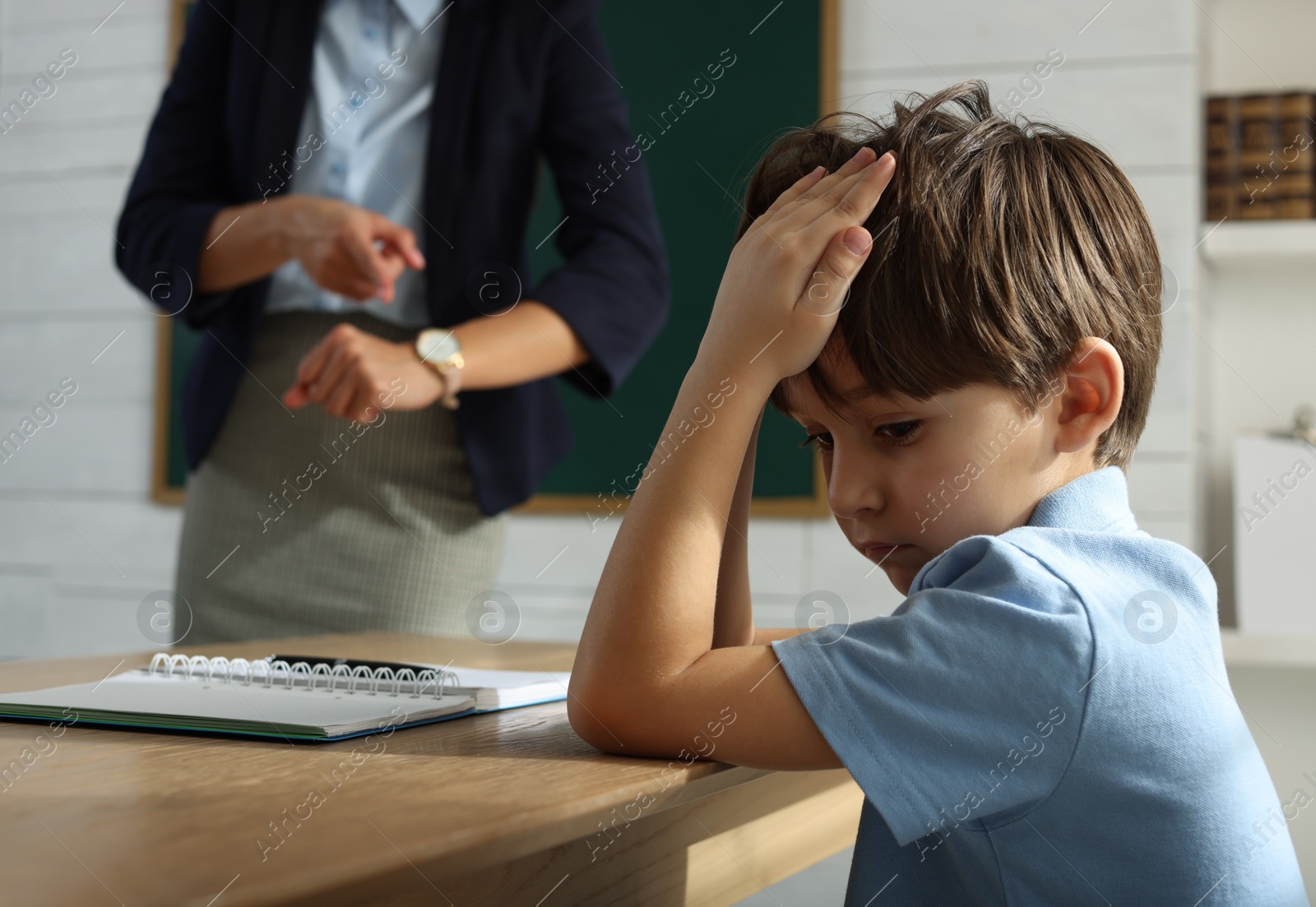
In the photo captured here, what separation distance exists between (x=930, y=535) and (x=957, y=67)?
179cm

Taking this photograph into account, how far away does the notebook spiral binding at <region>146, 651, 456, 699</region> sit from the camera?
0.78 metres

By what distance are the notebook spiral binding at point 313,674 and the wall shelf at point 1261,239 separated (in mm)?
1755

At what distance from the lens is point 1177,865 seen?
581 mm

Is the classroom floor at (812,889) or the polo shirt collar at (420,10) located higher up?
the polo shirt collar at (420,10)

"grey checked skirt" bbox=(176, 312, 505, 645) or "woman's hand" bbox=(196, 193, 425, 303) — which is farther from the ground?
"woman's hand" bbox=(196, 193, 425, 303)

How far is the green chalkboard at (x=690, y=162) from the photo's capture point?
7.71 ft

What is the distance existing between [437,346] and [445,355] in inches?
0.5

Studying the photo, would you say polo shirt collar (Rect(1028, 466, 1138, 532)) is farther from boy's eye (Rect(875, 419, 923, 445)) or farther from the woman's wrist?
the woman's wrist

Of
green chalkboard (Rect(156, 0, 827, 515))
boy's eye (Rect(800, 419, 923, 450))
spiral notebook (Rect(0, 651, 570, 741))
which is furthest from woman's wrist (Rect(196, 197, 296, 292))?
green chalkboard (Rect(156, 0, 827, 515))

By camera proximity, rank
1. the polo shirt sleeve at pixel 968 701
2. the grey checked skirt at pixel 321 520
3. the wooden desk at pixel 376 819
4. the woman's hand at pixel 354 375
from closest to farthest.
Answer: the wooden desk at pixel 376 819 < the polo shirt sleeve at pixel 968 701 < the woman's hand at pixel 354 375 < the grey checked skirt at pixel 321 520

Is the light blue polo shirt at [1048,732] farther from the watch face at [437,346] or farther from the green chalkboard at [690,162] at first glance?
the green chalkboard at [690,162]

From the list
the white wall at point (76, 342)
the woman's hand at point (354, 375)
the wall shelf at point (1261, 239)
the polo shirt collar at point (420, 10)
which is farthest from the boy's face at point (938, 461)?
the white wall at point (76, 342)

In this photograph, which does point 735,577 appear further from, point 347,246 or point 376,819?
point 347,246

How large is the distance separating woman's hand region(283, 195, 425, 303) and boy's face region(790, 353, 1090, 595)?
60cm
